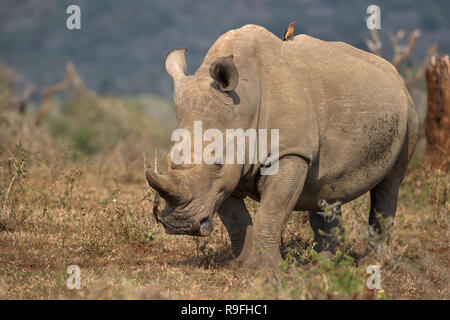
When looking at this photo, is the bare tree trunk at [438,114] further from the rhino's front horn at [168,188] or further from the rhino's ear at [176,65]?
the rhino's front horn at [168,188]

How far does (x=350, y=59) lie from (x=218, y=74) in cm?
173

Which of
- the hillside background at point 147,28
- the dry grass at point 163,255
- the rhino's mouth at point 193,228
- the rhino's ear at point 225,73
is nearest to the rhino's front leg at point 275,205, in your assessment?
the dry grass at point 163,255

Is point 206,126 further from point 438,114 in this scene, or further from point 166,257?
point 438,114

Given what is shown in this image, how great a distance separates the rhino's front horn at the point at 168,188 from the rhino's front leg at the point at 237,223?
1130 mm

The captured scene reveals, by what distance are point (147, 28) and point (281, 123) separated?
11607cm

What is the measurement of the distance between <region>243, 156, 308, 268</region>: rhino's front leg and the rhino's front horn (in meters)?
0.82

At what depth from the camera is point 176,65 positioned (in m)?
6.23

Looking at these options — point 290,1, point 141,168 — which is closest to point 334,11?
point 290,1

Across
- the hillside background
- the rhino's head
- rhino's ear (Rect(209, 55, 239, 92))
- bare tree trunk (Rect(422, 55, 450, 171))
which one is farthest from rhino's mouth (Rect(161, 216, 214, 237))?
the hillside background

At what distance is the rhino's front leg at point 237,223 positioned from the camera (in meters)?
6.41
